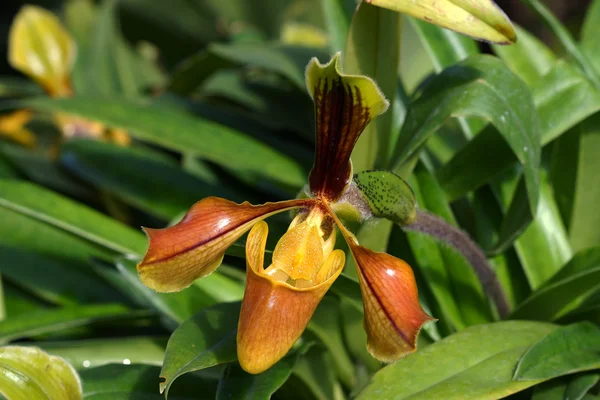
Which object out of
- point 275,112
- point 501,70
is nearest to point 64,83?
point 275,112

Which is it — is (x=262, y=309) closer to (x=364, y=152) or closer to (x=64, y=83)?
(x=364, y=152)

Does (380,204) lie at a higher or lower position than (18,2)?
lower

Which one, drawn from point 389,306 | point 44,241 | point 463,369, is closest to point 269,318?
point 389,306

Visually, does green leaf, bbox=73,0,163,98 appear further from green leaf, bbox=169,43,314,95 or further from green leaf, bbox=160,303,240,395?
green leaf, bbox=160,303,240,395

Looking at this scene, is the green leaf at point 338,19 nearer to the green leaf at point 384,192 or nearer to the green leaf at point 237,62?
the green leaf at point 237,62

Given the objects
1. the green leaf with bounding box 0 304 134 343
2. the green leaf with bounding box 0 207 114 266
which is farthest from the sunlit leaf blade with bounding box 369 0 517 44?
the green leaf with bounding box 0 207 114 266

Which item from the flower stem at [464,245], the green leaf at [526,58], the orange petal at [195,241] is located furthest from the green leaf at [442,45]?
the orange petal at [195,241]

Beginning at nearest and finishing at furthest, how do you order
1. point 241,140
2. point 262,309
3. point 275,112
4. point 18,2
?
point 262,309 → point 241,140 → point 275,112 → point 18,2

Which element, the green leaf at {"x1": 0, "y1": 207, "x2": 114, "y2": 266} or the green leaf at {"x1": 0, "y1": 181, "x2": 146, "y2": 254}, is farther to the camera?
the green leaf at {"x1": 0, "y1": 207, "x2": 114, "y2": 266}
